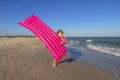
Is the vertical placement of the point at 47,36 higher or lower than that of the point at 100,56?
higher

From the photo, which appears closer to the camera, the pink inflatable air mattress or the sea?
the pink inflatable air mattress

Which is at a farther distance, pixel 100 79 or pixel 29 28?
pixel 29 28

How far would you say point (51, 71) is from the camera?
6695 millimetres

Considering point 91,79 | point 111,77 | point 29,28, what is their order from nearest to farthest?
point 91,79 → point 111,77 → point 29,28

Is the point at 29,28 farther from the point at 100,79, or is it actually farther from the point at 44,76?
the point at 100,79

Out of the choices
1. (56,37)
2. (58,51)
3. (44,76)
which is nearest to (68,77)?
(44,76)

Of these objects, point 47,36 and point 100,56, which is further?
point 100,56

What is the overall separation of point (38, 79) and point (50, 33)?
7.51ft

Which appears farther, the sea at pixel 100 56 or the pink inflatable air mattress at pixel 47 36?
the sea at pixel 100 56

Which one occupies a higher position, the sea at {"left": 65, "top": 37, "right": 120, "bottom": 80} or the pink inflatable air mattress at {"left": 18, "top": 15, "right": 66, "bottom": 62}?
the pink inflatable air mattress at {"left": 18, "top": 15, "right": 66, "bottom": 62}

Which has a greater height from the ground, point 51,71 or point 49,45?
point 49,45

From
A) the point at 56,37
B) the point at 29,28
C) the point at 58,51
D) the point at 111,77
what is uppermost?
the point at 29,28

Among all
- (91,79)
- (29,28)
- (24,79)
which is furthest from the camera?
(29,28)

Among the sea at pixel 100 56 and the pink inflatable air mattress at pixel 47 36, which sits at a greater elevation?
the pink inflatable air mattress at pixel 47 36
